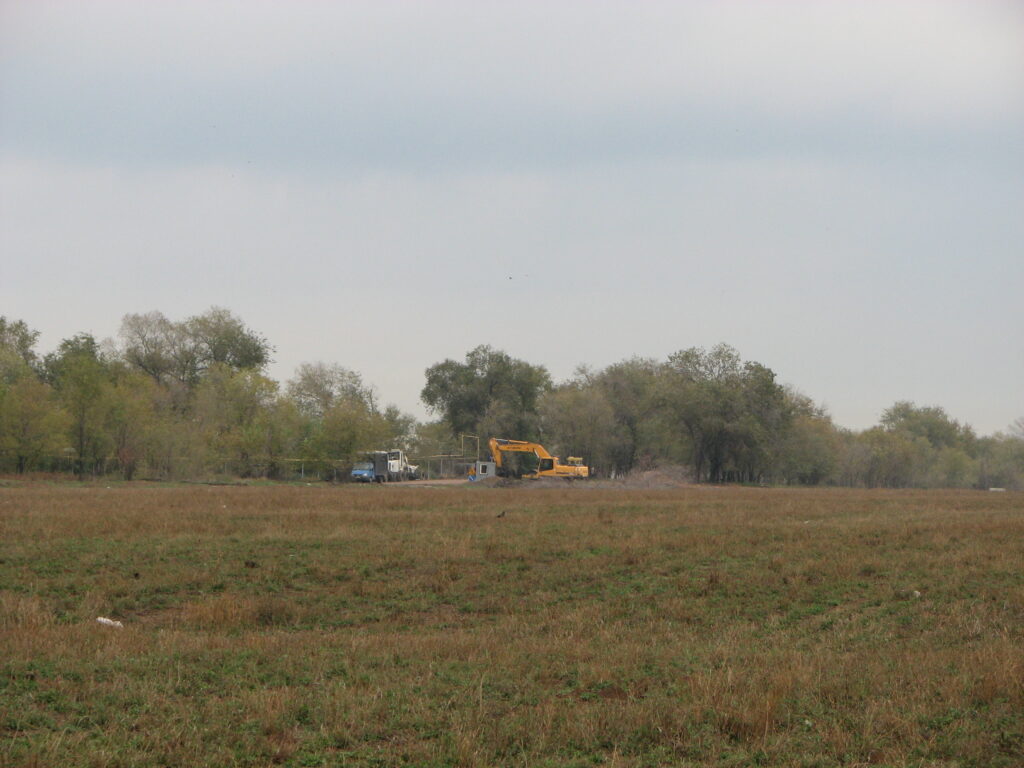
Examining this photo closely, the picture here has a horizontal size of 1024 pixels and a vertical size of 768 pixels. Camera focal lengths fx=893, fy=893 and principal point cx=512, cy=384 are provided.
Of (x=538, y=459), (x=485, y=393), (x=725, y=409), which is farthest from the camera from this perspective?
(x=485, y=393)

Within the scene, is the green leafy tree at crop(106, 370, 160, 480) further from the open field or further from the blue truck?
the open field

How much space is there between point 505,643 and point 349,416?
232 feet

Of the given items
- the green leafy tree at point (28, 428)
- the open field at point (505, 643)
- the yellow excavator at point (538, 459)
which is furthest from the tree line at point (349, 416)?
the open field at point (505, 643)

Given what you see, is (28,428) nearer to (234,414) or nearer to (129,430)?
(129,430)

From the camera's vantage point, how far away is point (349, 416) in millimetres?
81375

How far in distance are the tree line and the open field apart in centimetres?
4032

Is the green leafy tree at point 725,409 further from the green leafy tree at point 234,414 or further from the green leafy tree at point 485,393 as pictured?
the green leafy tree at point 234,414

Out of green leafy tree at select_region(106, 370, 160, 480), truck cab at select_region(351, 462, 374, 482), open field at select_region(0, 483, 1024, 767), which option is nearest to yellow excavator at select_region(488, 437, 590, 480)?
truck cab at select_region(351, 462, 374, 482)

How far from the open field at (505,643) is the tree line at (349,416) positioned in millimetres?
40318

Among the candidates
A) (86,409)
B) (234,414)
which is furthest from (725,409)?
(86,409)

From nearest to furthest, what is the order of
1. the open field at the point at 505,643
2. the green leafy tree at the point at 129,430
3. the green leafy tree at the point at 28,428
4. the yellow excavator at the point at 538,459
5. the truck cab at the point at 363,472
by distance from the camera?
1. the open field at the point at 505,643
2. the green leafy tree at the point at 28,428
3. the green leafy tree at the point at 129,430
4. the truck cab at the point at 363,472
5. the yellow excavator at the point at 538,459

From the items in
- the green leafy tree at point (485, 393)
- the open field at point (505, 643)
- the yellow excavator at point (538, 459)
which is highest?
the green leafy tree at point (485, 393)

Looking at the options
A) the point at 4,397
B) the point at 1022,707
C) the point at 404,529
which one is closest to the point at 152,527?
the point at 404,529

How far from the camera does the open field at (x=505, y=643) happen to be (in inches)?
312
